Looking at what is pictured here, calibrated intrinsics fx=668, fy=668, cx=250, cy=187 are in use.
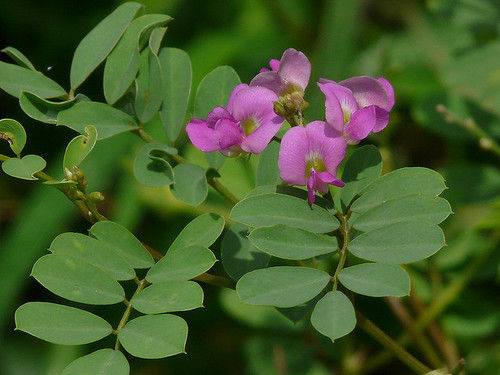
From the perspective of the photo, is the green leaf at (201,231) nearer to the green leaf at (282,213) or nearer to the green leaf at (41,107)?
the green leaf at (282,213)

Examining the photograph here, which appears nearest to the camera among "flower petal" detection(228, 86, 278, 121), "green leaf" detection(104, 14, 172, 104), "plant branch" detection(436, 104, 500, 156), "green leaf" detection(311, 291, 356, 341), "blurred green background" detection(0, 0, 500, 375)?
"green leaf" detection(311, 291, 356, 341)

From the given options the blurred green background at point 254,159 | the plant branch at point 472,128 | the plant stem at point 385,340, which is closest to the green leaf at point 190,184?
the plant stem at point 385,340

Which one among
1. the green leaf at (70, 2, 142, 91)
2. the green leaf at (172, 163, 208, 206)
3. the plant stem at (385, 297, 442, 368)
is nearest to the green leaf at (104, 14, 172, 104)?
the green leaf at (70, 2, 142, 91)

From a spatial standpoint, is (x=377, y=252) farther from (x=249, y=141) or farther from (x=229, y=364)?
(x=229, y=364)

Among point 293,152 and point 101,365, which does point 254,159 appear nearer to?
point 293,152

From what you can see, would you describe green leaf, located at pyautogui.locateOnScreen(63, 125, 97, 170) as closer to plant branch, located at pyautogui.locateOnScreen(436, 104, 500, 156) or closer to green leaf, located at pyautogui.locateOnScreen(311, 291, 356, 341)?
green leaf, located at pyautogui.locateOnScreen(311, 291, 356, 341)

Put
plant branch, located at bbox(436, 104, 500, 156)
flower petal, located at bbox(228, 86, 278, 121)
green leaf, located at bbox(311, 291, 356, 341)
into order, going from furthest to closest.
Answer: plant branch, located at bbox(436, 104, 500, 156) < flower petal, located at bbox(228, 86, 278, 121) < green leaf, located at bbox(311, 291, 356, 341)
